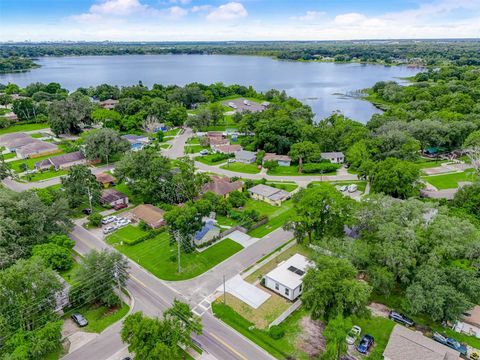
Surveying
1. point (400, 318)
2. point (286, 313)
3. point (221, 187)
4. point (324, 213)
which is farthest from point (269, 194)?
point (400, 318)

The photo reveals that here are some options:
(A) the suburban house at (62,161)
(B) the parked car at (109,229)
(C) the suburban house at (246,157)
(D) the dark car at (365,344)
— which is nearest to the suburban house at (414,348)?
(D) the dark car at (365,344)

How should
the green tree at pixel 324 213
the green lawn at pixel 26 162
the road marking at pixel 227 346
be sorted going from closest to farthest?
the road marking at pixel 227 346
the green tree at pixel 324 213
the green lawn at pixel 26 162

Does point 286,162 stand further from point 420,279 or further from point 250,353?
point 250,353

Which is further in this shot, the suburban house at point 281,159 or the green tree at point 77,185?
the suburban house at point 281,159

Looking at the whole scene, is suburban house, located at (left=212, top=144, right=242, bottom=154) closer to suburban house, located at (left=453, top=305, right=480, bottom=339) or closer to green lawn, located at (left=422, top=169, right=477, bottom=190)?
green lawn, located at (left=422, top=169, right=477, bottom=190)

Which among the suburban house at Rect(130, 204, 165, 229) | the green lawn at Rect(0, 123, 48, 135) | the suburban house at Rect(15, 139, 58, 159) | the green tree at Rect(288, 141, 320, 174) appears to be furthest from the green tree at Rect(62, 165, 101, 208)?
the green lawn at Rect(0, 123, 48, 135)

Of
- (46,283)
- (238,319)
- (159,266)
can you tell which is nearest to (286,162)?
(159,266)

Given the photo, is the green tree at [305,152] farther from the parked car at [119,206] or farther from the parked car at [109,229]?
the parked car at [109,229]

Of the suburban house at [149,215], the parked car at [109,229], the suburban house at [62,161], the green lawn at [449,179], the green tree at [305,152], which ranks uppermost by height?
the green tree at [305,152]
